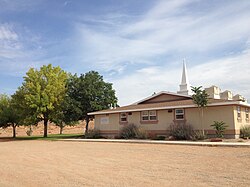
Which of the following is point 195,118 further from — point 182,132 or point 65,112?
point 65,112

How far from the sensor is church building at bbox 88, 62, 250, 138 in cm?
2161

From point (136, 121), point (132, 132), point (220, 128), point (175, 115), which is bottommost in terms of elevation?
point (132, 132)

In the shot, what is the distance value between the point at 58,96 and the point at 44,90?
90.5 inches

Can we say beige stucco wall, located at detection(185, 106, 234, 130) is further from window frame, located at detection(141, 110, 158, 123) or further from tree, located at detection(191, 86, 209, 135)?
window frame, located at detection(141, 110, 158, 123)

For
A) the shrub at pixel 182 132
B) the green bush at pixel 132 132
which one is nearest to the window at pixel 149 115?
the green bush at pixel 132 132

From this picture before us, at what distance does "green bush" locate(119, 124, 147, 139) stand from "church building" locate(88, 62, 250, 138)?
1.00 meters

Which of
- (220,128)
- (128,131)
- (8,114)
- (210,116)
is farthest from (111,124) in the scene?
(8,114)

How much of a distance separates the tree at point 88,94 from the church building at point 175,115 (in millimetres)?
2872

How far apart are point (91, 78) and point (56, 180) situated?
28.1 metres

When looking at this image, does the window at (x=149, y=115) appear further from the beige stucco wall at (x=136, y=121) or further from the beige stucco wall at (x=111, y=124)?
the beige stucco wall at (x=111, y=124)

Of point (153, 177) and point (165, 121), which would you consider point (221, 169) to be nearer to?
point (153, 177)

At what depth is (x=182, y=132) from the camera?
2233cm

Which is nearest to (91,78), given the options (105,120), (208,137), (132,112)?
(105,120)

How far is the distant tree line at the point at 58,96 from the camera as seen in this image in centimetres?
3288
